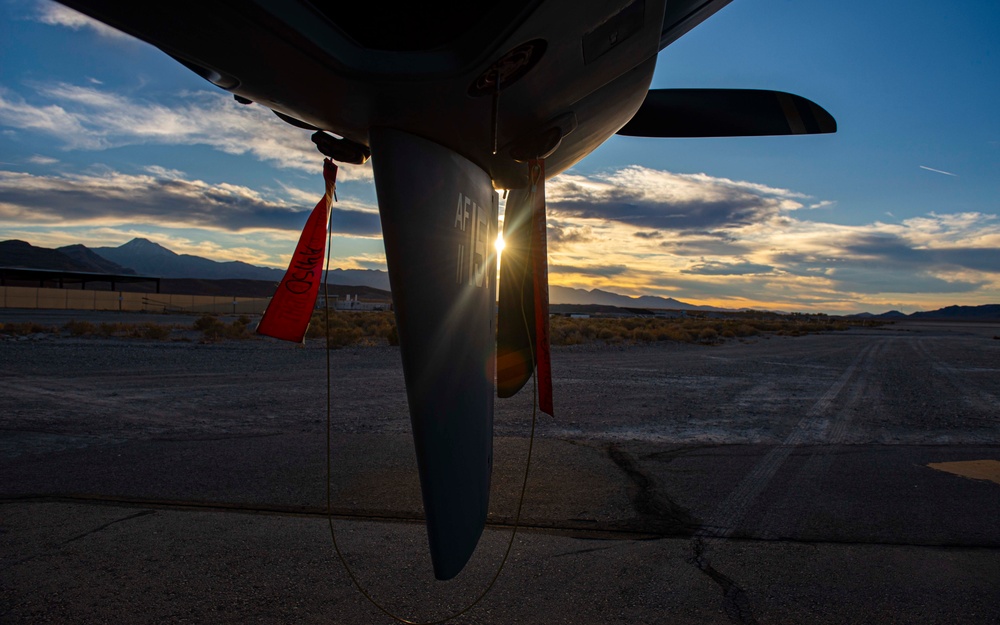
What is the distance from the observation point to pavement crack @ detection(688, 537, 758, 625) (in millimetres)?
2807

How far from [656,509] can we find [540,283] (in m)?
2.54

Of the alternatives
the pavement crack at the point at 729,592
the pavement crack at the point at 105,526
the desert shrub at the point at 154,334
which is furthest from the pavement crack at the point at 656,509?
the desert shrub at the point at 154,334

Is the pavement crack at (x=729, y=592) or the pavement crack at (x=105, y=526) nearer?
the pavement crack at (x=729, y=592)

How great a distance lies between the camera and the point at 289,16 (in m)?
1.63

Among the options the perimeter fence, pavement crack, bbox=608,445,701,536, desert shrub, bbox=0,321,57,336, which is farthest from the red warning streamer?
the perimeter fence

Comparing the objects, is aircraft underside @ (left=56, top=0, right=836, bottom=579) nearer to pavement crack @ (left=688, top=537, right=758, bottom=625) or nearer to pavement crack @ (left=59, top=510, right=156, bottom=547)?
pavement crack @ (left=688, top=537, right=758, bottom=625)

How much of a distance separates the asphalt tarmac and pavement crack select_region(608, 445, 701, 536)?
0.08 ft

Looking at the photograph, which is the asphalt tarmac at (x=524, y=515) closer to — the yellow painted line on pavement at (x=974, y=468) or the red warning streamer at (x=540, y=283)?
the yellow painted line on pavement at (x=974, y=468)

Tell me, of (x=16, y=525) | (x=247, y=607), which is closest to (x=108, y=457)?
(x=16, y=525)

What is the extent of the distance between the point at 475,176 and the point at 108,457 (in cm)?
498

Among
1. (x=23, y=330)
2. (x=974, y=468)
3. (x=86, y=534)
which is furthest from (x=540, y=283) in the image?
(x=23, y=330)

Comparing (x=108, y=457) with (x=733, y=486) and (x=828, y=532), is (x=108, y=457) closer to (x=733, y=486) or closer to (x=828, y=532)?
(x=733, y=486)

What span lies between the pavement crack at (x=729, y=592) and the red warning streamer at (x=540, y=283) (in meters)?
1.40

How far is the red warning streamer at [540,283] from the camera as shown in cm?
250
